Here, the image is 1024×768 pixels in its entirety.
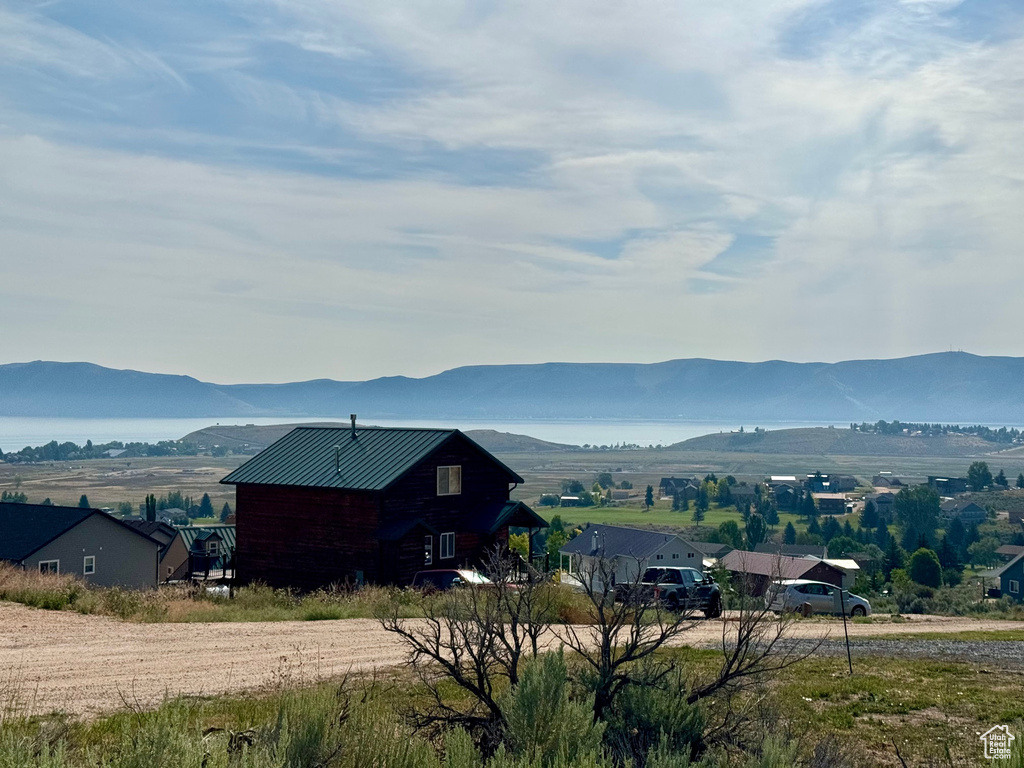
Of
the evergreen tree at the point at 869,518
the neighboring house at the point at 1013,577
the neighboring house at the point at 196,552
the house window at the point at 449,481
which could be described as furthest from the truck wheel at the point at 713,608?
the evergreen tree at the point at 869,518

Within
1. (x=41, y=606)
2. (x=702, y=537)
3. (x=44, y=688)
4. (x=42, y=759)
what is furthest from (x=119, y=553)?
(x=702, y=537)

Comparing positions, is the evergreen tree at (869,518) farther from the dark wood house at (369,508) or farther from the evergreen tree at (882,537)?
the dark wood house at (369,508)

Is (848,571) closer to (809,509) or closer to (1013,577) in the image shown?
(1013,577)

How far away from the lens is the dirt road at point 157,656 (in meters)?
13.2

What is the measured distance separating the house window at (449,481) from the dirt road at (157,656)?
539 inches

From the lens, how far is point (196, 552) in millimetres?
81125

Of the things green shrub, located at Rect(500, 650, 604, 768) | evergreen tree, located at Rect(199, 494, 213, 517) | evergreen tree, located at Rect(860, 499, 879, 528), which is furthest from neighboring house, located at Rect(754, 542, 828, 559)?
green shrub, located at Rect(500, 650, 604, 768)

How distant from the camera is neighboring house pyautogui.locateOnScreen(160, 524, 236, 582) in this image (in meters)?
74.4

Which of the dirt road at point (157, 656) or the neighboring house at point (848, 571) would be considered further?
the neighboring house at point (848, 571)

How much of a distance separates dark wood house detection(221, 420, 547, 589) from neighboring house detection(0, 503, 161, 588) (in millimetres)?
15005

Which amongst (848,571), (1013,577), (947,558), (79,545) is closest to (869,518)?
(947,558)

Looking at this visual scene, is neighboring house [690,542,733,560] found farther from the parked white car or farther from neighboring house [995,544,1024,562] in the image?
the parked white car

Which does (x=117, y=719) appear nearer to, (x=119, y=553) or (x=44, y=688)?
(x=44, y=688)

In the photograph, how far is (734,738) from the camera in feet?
26.5
